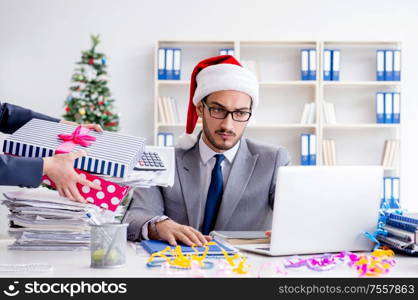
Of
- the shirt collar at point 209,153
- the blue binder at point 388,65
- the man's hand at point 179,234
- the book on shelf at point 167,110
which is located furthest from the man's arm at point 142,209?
the blue binder at point 388,65

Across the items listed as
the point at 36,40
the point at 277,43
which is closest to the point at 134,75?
the point at 36,40

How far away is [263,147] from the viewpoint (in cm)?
246

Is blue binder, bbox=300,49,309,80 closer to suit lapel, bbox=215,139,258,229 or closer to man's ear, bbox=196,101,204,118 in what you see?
man's ear, bbox=196,101,204,118

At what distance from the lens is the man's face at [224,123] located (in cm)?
235

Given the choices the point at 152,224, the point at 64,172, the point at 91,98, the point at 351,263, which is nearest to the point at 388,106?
the point at 91,98

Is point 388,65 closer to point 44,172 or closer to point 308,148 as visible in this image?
point 308,148

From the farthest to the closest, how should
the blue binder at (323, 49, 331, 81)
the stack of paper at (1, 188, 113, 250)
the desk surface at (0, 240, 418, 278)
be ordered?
the blue binder at (323, 49, 331, 81), the stack of paper at (1, 188, 113, 250), the desk surface at (0, 240, 418, 278)

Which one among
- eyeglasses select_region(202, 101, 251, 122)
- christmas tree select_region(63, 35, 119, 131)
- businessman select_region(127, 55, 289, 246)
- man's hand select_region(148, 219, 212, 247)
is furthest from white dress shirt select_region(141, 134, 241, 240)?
christmas tree select_region(63, 35, 119, 131)

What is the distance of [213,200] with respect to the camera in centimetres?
234

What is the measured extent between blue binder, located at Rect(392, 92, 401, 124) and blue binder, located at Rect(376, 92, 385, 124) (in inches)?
3.4

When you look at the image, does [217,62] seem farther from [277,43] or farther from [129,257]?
[277,43]

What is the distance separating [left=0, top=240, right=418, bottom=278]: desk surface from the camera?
143cm

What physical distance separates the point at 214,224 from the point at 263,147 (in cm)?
38

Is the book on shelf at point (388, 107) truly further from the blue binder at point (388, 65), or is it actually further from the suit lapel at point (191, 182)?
the suit lapel at point (191, 182)
